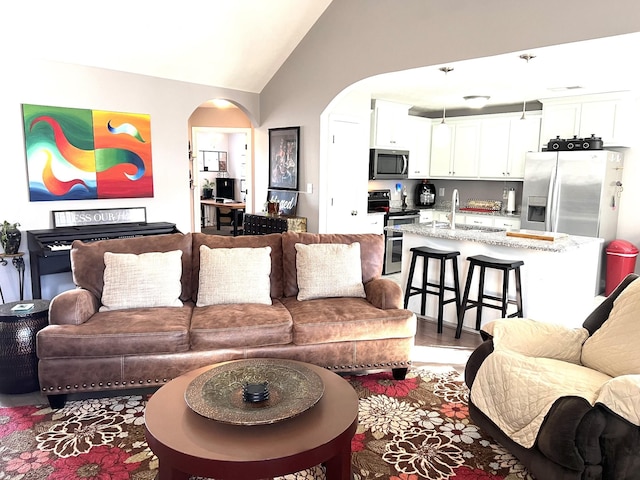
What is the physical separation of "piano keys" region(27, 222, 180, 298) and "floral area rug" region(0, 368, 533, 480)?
165cm

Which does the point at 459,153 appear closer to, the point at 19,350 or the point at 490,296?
the point at 490,296

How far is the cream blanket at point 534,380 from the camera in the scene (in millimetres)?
1846

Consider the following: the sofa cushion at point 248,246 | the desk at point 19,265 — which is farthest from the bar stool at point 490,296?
the desk at point 19,265

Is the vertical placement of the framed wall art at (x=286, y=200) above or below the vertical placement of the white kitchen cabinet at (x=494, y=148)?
below

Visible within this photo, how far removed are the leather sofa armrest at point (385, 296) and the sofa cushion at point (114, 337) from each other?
1.33 m

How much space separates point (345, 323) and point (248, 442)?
1391 mm

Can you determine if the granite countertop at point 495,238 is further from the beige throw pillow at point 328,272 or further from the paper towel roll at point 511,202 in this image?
the paper towel roll at point 511,202

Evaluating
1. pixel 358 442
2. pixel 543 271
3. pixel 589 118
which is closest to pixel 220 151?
pixel 589 118

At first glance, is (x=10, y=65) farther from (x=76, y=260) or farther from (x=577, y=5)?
(x=577, y=5)

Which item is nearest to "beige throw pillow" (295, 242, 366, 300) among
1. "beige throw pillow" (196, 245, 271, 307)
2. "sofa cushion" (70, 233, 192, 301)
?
"beige throw pillow" (196, 245, 271, 307)

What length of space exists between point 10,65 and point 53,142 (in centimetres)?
74

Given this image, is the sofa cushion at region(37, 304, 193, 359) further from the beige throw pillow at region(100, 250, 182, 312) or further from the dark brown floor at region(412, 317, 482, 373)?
the dark brown floor at region(412, 317, 482, 373)

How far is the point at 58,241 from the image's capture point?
432cm

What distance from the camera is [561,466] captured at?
191 cm
